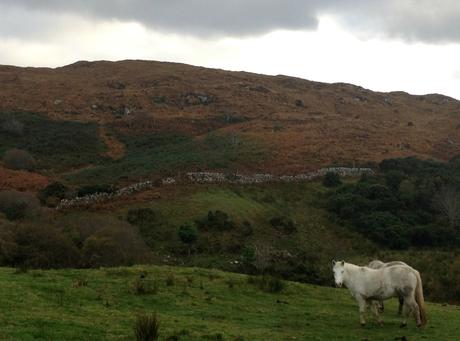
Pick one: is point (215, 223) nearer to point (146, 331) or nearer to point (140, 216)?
point (140, 216)

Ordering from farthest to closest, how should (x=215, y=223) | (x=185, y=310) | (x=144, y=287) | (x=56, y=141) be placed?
(x=56, y=141) < (x=215, y=223) < (x=144, y=287) < (x=185, y=310)

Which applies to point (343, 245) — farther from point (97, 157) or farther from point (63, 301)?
point (97, 157)

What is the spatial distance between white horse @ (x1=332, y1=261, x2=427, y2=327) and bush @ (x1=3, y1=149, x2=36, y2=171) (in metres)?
58.0

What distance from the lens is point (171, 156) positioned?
233 ft

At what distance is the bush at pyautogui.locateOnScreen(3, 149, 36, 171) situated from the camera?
6725cm

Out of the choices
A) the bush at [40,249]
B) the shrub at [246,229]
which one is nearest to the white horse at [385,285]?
the bush at [40,249]

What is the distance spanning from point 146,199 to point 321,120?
55.5 m

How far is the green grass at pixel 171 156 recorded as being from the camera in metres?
63.4

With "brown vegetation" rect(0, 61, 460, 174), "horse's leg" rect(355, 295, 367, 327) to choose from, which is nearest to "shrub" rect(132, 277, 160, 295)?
"horse's leg" rect(355, 295, 367, 327)

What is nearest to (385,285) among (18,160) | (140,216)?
(140,216)

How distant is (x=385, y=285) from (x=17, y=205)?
30.1m

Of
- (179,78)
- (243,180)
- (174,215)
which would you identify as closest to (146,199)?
(174,215)

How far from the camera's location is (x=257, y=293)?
20141 mm

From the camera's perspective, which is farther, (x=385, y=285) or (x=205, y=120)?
(x=205, y=120)
